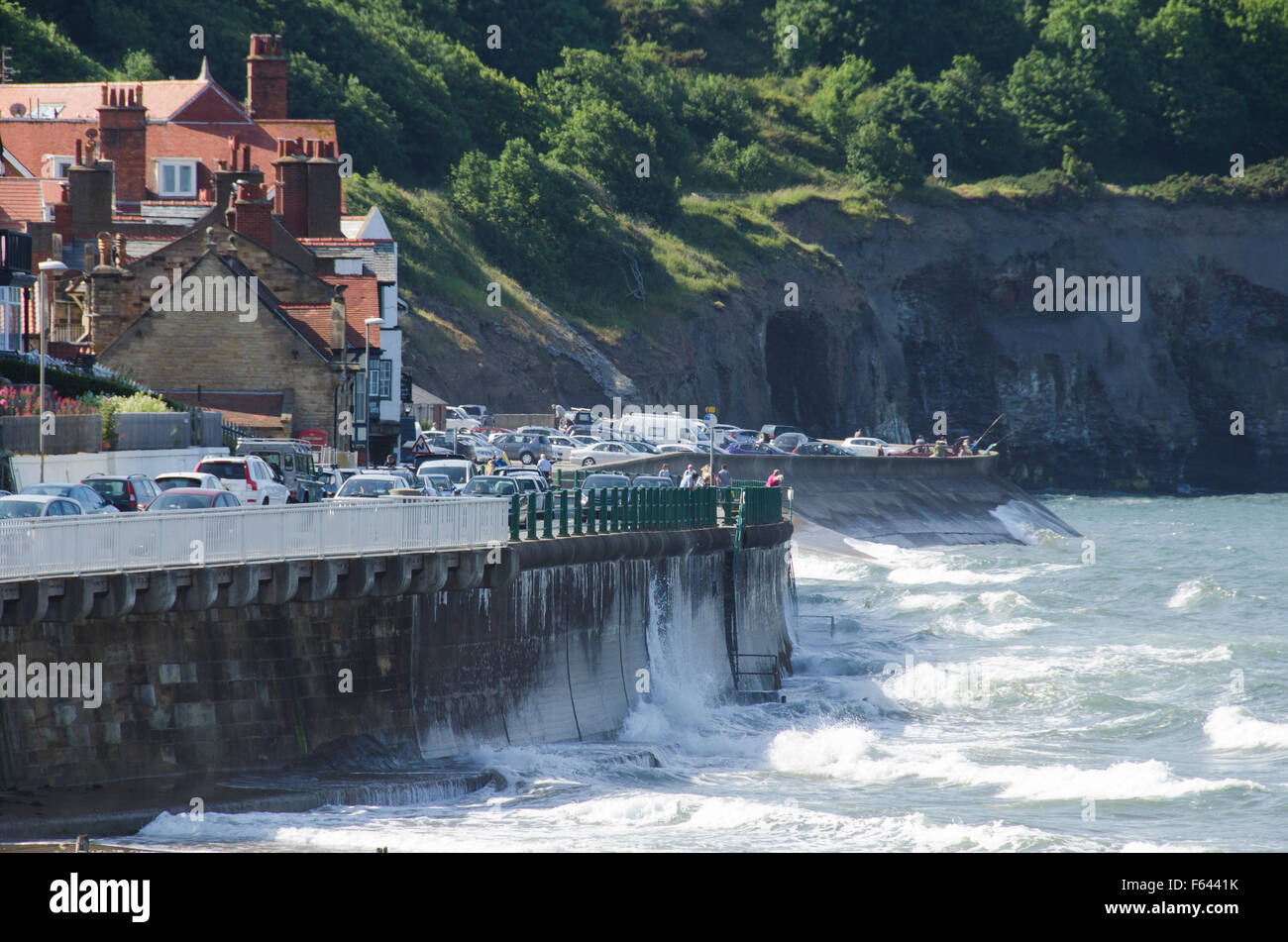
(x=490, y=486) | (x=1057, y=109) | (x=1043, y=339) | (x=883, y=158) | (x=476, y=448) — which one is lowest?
(x=490, y=486)

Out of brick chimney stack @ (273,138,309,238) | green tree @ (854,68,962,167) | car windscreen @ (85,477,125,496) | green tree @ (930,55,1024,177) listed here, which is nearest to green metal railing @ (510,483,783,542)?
car windscreen @ (85,477,125,496)

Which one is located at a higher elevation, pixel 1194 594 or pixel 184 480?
pixel 184 480

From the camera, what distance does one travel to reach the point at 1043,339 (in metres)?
123

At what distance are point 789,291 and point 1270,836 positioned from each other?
8217 centimetres

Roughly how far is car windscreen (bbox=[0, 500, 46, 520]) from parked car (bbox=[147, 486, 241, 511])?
3111mm

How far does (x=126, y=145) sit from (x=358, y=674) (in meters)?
41.7

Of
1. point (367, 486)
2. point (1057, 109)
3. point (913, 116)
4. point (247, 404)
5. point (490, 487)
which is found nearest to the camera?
point (367, 486)

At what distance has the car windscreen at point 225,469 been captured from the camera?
Answer: 35.9m

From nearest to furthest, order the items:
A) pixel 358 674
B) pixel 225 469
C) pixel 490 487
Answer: pixel 358 674 → pixel 225 469 → pixel 490 487

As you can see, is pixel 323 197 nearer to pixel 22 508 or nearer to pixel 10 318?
pixel 10 318

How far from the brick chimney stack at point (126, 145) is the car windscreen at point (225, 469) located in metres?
28.9

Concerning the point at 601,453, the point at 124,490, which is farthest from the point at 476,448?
the point at 124,490

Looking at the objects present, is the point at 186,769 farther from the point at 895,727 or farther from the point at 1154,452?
the point at 1154,452

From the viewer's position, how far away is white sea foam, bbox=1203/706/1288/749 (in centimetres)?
3519
